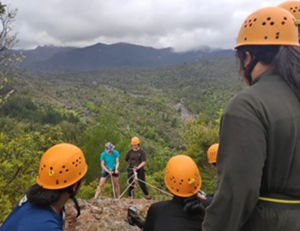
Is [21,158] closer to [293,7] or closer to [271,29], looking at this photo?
[293,7]

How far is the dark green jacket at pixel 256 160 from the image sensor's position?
4.27 ft

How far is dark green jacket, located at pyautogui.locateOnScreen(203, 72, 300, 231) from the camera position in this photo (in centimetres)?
130

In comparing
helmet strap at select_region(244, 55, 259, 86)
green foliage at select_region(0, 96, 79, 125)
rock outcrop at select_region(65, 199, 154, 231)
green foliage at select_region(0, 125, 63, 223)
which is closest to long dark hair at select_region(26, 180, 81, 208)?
helmet strap at select_region(244, 55, 259, 86)

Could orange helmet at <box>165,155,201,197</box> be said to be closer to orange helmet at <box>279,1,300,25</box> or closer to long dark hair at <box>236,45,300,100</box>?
long dark hair at <box>236,45,300,100</box>

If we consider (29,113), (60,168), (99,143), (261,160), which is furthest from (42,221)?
(29,113)

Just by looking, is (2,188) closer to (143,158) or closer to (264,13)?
(143,158)

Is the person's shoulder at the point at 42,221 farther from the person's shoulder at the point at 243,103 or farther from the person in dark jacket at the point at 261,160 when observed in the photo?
the person's shoulder at the point at 243,103

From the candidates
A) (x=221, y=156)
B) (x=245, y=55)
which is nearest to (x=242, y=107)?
(x=221, y=156)

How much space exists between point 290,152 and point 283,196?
8.8 inches

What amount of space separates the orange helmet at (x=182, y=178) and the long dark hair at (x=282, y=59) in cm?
137

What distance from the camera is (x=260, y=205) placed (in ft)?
4.51

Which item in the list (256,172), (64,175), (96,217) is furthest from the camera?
(96,217)

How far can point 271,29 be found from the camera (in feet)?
4.90

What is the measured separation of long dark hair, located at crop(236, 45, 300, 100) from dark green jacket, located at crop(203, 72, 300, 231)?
0.40 feet
